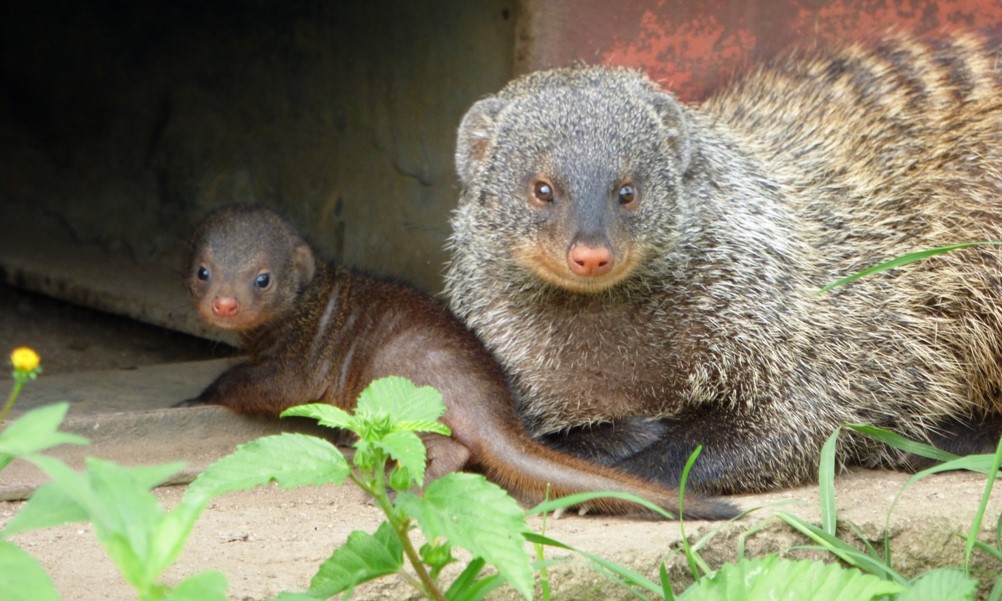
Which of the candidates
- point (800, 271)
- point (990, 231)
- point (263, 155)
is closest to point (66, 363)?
point (263, 155)

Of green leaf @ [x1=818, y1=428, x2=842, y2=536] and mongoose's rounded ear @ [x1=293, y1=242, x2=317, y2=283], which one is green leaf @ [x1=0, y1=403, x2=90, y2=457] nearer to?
green leaf @ [x1=818, y1=428, x2=842, y2=536]

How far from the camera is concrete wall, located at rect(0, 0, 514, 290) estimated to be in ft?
13.1

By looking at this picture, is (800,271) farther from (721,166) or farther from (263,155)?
(263,155)

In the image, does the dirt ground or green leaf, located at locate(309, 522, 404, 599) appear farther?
the dirt ground

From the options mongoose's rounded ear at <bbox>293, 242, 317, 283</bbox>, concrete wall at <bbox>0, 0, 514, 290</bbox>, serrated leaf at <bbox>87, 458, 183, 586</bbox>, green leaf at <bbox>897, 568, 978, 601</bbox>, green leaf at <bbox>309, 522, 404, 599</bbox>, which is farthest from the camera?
concrete wall at <bbox>0, 0, 514, 290</bbox>

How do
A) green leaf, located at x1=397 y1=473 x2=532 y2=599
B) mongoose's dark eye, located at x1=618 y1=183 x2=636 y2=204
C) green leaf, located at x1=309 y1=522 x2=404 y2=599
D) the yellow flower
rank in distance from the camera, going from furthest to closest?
mongoose's dark eye, located at x1=618 y1=183 x2=636 y2=204 → green leaf, located at x1=309 y1=522 x2=404 y2=599 → green leaf, located at x1=397 y1=473 x2=532 y2=599 → the yellow flower

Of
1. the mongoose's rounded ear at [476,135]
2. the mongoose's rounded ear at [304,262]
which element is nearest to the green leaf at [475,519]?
the mongoose's rounded ear at [476,135]

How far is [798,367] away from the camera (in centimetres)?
284

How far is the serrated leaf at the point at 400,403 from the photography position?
1.75 metres

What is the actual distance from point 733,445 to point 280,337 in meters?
1.22

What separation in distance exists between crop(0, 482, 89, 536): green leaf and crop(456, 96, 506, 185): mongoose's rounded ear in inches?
66.1

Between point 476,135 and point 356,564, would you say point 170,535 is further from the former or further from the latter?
point 476,135

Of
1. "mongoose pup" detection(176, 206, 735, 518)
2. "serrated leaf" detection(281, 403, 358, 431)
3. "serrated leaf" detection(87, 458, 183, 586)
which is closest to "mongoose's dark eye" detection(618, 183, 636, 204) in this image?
"mongoose pup" detection(176, 206, 735, 518)

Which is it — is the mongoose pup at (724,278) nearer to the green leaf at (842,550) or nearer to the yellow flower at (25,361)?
the green leaf at (842,550)
